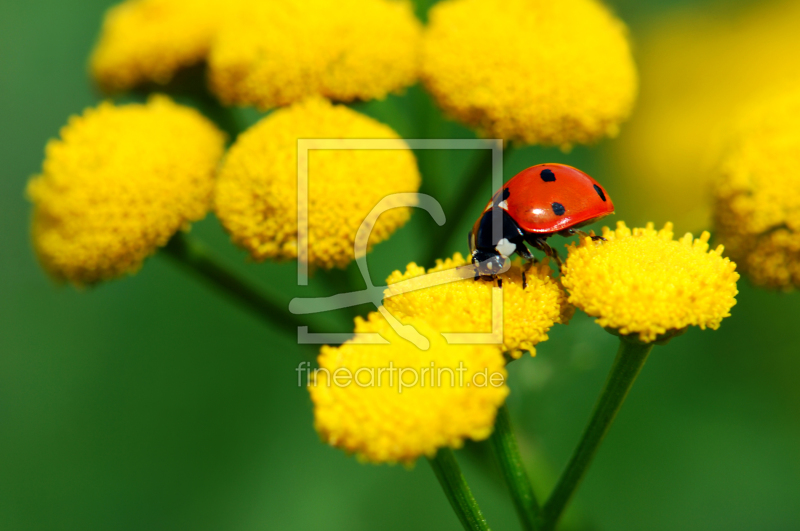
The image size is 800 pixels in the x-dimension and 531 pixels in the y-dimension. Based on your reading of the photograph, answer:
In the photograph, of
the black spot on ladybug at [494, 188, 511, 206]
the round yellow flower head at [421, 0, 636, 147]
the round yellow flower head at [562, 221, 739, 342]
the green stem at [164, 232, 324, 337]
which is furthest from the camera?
Result: the green stem at [164, 232, 324, 337]

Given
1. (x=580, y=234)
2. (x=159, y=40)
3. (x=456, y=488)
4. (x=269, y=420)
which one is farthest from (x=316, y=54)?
(x=269, y=420)

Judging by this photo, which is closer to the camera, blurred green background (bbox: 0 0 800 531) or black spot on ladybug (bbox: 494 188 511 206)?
black spot on ladybug (bbox: 494 188 511 206)

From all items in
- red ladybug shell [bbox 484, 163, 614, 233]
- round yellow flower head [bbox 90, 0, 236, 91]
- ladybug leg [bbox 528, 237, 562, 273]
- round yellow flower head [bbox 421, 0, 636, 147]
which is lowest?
ladybug leg [bbox 528, 237, 562, 273]

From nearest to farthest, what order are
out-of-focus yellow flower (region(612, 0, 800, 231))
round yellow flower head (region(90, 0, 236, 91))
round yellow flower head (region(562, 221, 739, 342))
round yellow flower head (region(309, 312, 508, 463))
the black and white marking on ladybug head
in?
round yellow flower head (region(309, 312, 508, 463)) < round yellow flower head (region(562, 221, 739, 342)) < the black and white marking on ladybug head < round yellow flower head (region(90, 0, 236, 91)) < out-of-focus yellow flower (region(612, 0, 800, 231))

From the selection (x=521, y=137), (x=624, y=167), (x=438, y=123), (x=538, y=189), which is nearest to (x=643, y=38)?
(x=624, y=167)

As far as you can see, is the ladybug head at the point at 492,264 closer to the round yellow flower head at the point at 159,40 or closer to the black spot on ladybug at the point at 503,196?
the black spot on ladybug at the point at 503,196

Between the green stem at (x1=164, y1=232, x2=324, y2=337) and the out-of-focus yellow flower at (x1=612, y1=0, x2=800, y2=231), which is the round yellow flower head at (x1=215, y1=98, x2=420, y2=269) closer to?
the green stem at (x1=164, y1=232, x2=324, y2=337)

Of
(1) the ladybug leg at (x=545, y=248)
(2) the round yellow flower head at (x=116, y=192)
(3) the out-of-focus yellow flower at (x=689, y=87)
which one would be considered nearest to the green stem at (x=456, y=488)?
(1) the ladybug leg at (x=545, y=248)

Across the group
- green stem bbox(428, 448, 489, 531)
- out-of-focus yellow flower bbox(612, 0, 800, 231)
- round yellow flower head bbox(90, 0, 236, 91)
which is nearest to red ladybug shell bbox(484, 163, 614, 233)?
green stem bbox(428, 448, 489, 531)
